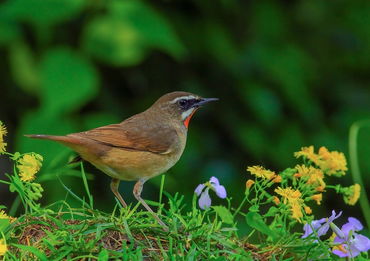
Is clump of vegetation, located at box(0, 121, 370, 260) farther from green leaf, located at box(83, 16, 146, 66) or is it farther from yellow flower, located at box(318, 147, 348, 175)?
green leaf, located at box(83, 16, 146, 66)

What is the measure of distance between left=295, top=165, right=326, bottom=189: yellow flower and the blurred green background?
2.50 metres

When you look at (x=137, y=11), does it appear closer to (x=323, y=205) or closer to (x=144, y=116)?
(x=144, y=116)

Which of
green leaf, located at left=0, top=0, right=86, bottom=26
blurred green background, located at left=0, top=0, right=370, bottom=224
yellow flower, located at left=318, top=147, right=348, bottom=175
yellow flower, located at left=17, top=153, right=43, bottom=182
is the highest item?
green leaf, located at left=0, top=0, right=86, bottom=26

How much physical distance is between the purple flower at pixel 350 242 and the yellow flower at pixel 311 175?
18cm

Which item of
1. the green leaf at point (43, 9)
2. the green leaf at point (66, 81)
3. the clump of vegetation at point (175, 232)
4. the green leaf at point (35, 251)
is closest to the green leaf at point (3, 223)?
the clump of vegetation at point (175, 232)

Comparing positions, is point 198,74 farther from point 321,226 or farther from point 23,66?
point 321,226

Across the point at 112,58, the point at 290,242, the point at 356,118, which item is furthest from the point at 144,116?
the point at 356,118

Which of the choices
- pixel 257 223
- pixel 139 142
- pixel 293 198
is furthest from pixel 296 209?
pixel 139 142

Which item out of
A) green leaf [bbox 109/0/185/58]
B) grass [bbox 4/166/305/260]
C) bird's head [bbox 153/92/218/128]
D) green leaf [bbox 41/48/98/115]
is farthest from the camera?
green leaf [bbox 109/0/185/58]

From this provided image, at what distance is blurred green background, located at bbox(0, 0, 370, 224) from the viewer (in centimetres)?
578

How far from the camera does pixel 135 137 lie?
432 cm

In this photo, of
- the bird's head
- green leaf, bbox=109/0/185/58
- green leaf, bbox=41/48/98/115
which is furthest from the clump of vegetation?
green leaf, bbox=109/0/185/58

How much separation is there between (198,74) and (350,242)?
3.43 metres

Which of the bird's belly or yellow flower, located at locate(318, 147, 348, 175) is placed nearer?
yellow flower, located at locate(318, 147, 348, 175)
